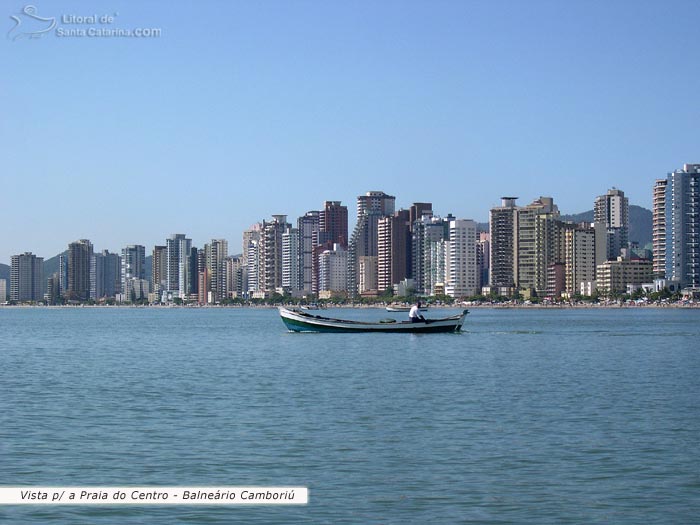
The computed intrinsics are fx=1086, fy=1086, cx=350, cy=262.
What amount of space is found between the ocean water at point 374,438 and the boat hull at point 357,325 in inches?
1606

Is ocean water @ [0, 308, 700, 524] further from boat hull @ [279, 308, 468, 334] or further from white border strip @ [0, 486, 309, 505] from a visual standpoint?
boat hull @ [279, 308, 468, 334]

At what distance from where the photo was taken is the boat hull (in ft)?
340

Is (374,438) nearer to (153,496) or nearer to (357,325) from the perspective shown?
(153,496)

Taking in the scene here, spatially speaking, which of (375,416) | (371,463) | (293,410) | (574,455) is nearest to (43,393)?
(293,410)

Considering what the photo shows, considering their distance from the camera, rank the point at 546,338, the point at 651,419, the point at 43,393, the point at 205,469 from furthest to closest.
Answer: the point at 546,338, the point at 43,393, the point at 651,419, the point at 205,469

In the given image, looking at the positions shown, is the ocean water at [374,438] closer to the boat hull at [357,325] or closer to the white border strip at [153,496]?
the white border strip at [153,496]

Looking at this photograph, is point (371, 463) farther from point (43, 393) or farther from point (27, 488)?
point (43, 393)

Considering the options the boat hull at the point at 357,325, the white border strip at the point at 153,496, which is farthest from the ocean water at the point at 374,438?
the boat hull at the point at 357,325

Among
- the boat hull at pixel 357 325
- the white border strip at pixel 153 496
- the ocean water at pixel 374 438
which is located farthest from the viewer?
the boat hull at pixel 357 325

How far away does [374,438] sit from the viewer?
104ft

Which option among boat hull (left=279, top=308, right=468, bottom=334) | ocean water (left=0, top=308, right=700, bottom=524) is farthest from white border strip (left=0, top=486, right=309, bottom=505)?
boat hull (left=279, top=308, right=468, bottom=334)

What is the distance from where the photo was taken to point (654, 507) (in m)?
23.1

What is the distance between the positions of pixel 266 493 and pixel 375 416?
13.5 metres

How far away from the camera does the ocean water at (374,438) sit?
2297 cm
